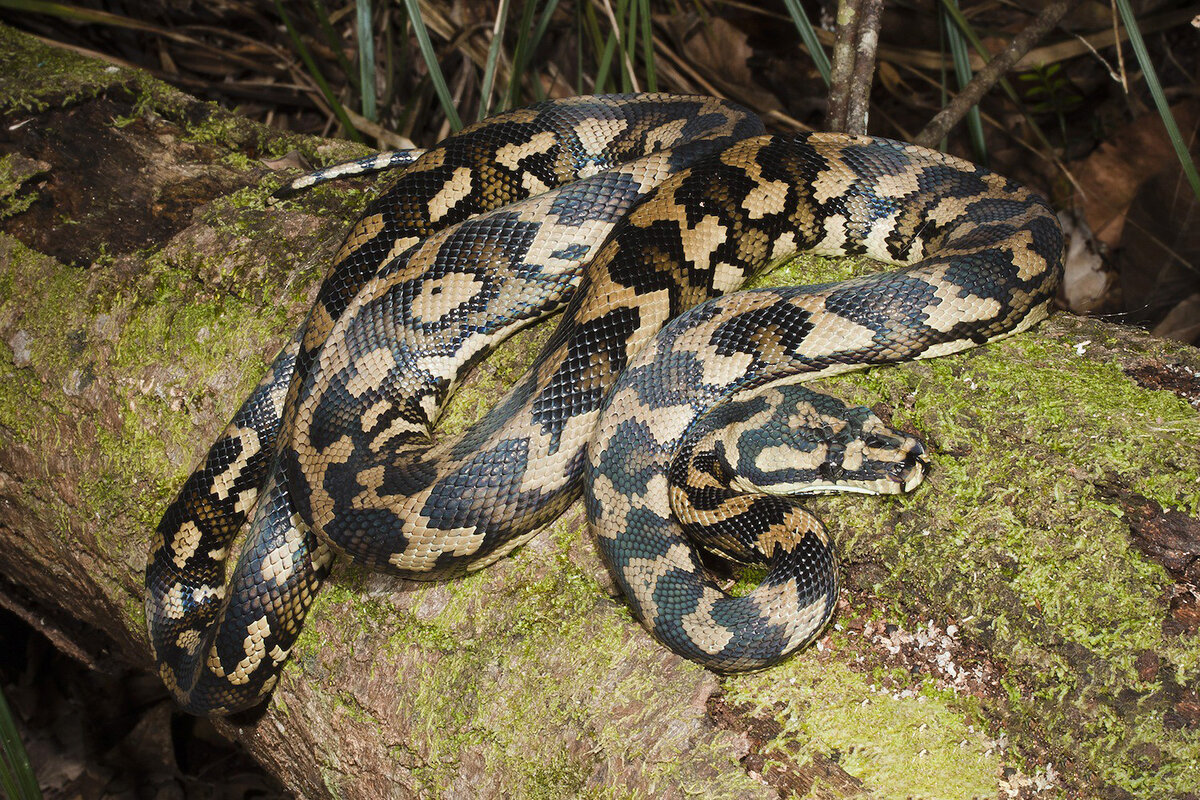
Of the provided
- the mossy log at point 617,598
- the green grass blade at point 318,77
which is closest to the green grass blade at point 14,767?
the mossy log at point 617,598

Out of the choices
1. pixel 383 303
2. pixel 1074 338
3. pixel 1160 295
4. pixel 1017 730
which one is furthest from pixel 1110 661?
pixel 1160 295

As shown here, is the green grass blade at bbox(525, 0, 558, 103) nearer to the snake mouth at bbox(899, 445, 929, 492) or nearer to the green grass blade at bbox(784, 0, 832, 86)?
the green grass blade at bbox(784, 0, 832, 86)

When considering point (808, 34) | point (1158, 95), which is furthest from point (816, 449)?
point (808, 34)

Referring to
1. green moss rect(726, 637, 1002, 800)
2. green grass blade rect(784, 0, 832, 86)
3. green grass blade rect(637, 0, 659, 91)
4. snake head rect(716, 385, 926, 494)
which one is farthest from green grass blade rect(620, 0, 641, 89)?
green moss rect(726, 637, 1002, 800)

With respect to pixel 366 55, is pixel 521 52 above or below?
above

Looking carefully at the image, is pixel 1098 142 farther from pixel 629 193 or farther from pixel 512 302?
pixel 512 302

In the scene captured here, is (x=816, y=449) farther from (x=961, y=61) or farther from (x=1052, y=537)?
(x=961, y=61)
